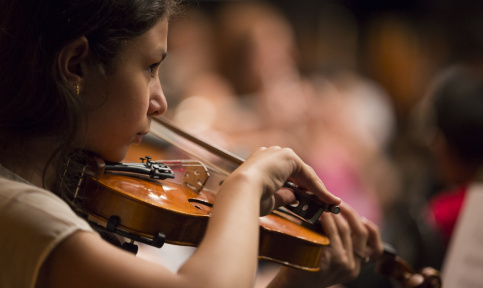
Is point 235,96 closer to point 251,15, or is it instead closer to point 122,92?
point 251,15

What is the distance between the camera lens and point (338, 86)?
3.06 m

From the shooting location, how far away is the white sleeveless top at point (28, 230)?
62 cm

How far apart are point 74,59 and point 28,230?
237mm

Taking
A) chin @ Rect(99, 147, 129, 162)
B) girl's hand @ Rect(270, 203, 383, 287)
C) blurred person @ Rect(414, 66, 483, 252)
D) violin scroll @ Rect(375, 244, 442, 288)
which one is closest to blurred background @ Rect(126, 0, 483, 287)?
blurred person @ Rect(414, 66, 483, 252)

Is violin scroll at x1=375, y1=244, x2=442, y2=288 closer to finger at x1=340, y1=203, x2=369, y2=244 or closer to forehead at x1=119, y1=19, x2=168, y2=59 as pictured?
finger at x1=340, y1=203, x2=369, y2=244

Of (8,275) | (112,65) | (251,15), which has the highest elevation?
(251,15)

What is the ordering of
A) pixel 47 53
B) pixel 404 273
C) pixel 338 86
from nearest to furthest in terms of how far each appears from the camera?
pixel 47 53 → pixel 404 273 → pixel 338 86

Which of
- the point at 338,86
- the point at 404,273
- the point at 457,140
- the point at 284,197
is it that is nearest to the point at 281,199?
the point at 284,197

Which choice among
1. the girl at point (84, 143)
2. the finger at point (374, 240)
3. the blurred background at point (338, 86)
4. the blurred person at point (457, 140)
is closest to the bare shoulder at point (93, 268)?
the girl at point (84, 143)

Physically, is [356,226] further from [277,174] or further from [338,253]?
[277,174]

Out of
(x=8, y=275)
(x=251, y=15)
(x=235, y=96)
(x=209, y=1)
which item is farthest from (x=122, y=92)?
(x=209, y=1)

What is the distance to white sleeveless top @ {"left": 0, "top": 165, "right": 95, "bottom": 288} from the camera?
0.62m

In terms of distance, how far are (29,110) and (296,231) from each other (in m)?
0.44

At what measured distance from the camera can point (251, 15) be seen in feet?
9.84
